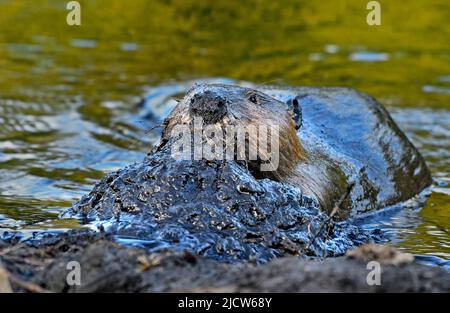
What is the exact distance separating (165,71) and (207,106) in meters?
5.51

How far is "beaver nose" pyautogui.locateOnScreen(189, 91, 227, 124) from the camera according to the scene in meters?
3.96

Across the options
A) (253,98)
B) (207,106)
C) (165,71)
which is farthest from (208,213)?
(165,71)

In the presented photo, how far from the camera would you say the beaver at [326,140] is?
420cm

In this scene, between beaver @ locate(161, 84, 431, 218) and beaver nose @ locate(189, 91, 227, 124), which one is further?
beaver @ locate(161, 84, 431, 218)

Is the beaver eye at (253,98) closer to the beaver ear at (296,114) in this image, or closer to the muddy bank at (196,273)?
the beaver ear at (296,114)

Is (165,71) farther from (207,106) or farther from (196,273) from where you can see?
(196,273)

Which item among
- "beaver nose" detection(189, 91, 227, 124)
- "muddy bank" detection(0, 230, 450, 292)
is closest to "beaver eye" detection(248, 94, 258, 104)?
"beaver nose" detection(189, 91, 227, 124)

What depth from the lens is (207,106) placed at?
3.97 metres

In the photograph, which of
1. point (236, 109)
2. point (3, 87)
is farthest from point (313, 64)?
point (236, 109)

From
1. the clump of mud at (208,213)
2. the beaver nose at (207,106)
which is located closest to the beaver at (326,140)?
the beaver nose at (207,106)

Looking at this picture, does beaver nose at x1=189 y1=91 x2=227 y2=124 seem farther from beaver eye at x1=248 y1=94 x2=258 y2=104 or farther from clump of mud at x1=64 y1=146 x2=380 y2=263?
beaver eye at x1=248 y1=94 x2=258 y2=104

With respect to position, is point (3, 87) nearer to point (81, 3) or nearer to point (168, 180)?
point (81, 3)

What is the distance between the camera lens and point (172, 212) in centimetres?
383

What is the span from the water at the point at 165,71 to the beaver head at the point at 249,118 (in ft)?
2.58
